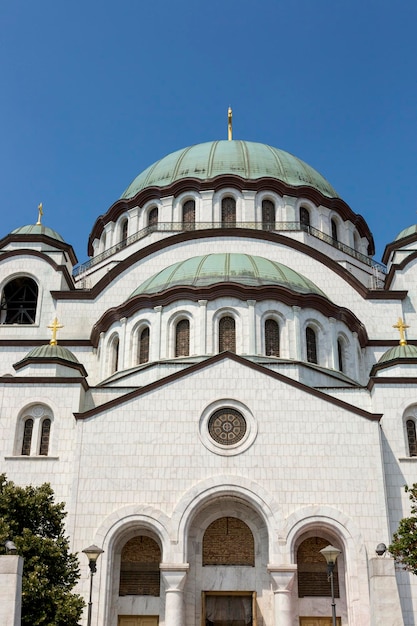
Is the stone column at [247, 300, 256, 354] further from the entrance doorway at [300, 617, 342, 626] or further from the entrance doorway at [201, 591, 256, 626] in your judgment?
the entrance doorway at [300, 617, 342, 626]

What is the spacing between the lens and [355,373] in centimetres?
2895

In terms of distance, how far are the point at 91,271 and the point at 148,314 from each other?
8783mm

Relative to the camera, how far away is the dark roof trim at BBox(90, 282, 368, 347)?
27.8m

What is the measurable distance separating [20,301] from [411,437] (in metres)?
17.5

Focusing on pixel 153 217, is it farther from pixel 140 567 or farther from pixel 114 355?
pixel 140 567

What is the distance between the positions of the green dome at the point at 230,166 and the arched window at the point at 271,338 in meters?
11.2

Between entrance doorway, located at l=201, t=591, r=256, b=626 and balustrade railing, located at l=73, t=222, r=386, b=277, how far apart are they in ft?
55.6

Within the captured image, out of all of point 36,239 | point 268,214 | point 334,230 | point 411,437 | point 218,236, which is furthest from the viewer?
point 334,230

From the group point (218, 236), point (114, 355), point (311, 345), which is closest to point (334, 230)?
point (218, 236)

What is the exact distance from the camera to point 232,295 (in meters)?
27.8

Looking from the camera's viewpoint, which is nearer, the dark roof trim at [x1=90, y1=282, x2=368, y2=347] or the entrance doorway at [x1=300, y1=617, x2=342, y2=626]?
the entrance doorway at [x1=300, y1=617, x2=342, y2=626]

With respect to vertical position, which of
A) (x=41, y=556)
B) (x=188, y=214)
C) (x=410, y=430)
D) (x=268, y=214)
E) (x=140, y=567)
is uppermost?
(x=188, y=214)

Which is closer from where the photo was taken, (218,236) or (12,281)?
(218,236)

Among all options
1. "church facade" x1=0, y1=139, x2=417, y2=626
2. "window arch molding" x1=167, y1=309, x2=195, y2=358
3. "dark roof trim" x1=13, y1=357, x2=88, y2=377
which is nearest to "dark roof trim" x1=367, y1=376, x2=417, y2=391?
"church facade" x1=0, y1=139, x2=417, y2=626
